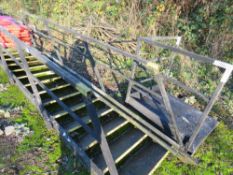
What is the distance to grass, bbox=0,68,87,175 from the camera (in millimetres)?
3010

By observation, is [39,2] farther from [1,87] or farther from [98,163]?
[98,163]

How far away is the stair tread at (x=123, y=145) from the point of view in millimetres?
3123

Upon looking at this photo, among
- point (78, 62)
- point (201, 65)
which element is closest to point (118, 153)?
point (78, 62)

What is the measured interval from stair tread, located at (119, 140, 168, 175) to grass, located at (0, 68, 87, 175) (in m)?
0.70

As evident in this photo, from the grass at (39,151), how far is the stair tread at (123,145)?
12.3 inches

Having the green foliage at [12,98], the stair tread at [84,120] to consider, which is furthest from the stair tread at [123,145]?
the green foliage at [12,98]

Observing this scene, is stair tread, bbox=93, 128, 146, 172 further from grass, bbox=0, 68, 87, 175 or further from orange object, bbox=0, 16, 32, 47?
orange object, bbox=0, 16, 32, 47

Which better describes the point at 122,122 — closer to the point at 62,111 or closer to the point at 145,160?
the point at 145,160

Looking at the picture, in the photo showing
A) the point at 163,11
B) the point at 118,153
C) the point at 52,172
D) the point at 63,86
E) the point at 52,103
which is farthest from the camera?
the point at 163,11

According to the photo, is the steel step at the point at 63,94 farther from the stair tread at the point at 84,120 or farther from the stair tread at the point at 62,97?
the stair tread at the point at 84,120

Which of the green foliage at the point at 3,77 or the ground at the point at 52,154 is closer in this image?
the ground at the point at 52,154

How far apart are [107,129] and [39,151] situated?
1173 millimetres

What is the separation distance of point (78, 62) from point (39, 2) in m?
4.72

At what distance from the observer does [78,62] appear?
6129 millimetres
